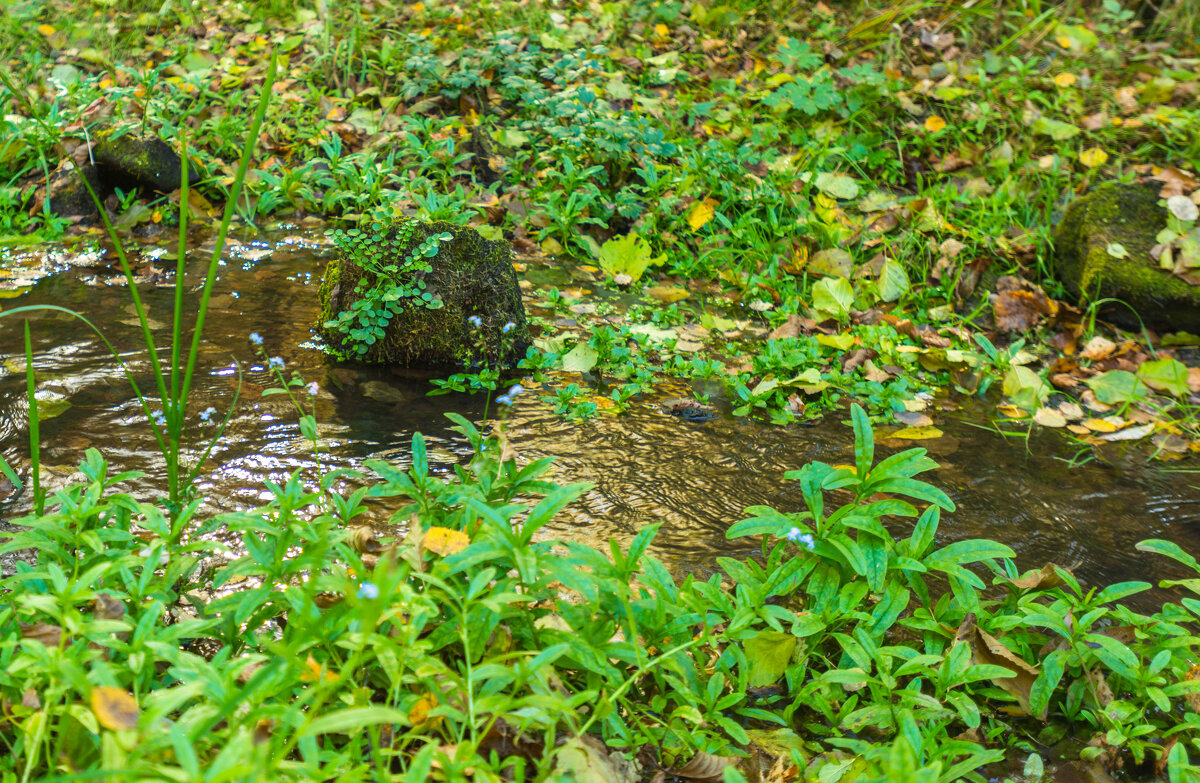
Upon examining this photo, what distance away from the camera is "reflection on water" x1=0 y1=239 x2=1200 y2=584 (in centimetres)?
230

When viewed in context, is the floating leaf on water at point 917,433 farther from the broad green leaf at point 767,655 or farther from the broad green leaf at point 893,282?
the broad green leaf at point 767,655

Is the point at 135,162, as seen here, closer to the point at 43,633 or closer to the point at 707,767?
the point at 43,633

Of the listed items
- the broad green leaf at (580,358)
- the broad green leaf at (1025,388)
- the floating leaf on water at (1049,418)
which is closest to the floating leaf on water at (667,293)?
the broad green leaf at (580,358)

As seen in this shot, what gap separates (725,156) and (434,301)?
2247 mm

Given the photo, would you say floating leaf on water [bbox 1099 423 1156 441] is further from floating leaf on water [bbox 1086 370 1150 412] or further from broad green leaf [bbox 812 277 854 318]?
broad green leaf [bbox 812 277 854 318]

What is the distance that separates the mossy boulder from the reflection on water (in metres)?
0.13

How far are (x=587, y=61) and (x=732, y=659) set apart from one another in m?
4.24

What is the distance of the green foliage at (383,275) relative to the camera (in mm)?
2857

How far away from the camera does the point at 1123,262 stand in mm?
3814

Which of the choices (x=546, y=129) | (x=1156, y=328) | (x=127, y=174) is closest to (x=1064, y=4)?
(x=1156, y=328)

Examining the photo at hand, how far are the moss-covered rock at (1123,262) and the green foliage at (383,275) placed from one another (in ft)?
9.83

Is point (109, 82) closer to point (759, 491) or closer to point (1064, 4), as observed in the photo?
point (759, 491)

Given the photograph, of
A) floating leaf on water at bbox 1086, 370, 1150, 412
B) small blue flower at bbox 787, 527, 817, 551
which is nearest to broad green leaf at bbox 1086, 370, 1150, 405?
floating leaf on water at bbox 1086, 370, 1150, 412

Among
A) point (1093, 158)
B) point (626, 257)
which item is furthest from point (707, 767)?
point (1093, 158)
